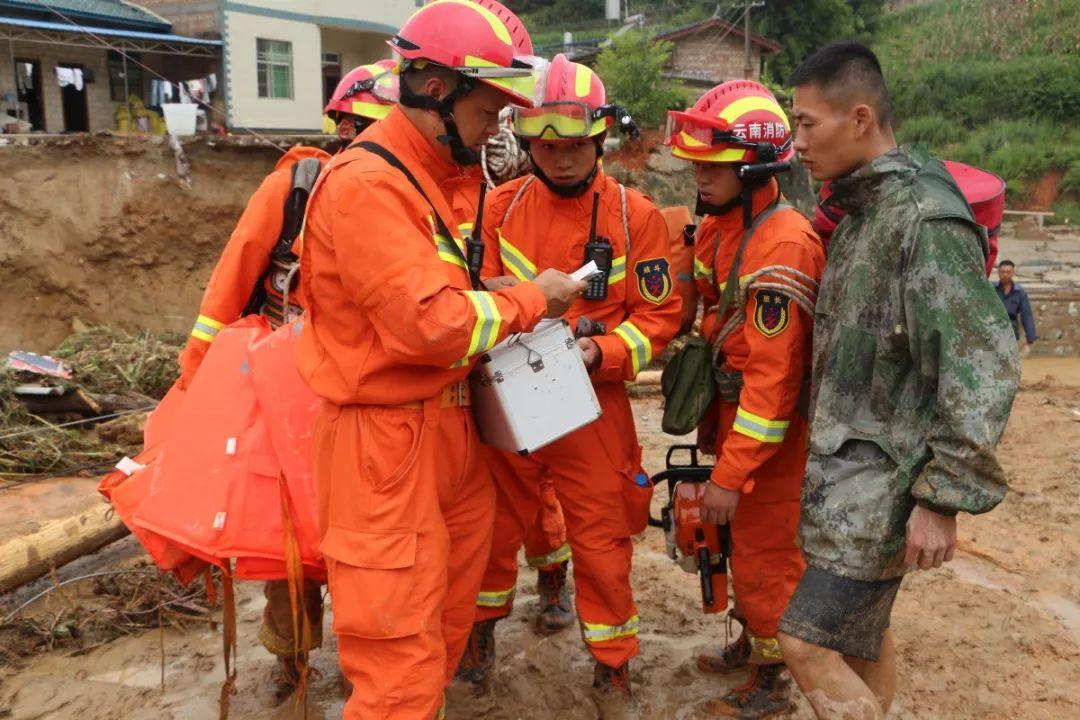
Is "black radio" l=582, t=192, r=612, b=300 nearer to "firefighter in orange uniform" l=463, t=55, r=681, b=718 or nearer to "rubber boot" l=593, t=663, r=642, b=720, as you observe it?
"firefighter in orange uniform" l=463, t=55, r=681, b=718

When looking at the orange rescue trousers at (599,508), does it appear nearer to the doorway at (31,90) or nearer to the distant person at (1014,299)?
the distant person at (1014,299)

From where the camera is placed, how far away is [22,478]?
694 cm

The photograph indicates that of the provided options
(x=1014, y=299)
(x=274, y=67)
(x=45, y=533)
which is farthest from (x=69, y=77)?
(x=1014, y=299)

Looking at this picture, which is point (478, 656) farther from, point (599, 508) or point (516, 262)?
point (516, 262)

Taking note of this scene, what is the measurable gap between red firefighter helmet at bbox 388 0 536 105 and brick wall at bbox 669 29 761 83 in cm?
3134

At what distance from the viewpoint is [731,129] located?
3.55m

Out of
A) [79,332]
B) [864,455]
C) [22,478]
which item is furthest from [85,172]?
[864,455]

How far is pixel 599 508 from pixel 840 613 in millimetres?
1207

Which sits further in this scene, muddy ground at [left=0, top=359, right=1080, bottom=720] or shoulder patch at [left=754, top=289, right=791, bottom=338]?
muddy ground at [left=0, top=359, right=1080, bottom=720]

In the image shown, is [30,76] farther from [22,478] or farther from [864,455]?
[864,455]

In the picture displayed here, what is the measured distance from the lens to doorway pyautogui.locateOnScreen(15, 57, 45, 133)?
2055cm

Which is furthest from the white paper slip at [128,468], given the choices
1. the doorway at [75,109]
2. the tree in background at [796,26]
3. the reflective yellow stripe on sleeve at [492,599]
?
the tree in background at [796,26]

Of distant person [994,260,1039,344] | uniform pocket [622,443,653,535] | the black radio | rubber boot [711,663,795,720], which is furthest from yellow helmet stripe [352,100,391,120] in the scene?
distant person [994,260,1039,344]

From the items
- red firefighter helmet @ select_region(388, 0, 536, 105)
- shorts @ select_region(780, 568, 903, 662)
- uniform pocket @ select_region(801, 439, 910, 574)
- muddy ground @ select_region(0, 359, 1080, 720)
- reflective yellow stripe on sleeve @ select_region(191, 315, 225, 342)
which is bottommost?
muddy ground @ select_region(0, 359, 1080, 720)
